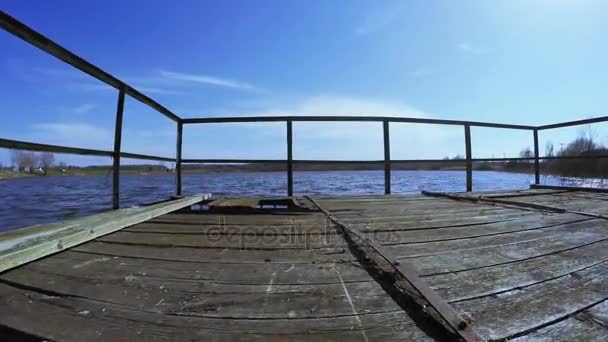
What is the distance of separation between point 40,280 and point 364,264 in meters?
1.22

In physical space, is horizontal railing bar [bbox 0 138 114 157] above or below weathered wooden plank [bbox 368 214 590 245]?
above

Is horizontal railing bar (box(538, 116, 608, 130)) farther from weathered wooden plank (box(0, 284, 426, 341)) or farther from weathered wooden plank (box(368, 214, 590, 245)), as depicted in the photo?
weathered wooden plank (box(0, 284, 426, 341))

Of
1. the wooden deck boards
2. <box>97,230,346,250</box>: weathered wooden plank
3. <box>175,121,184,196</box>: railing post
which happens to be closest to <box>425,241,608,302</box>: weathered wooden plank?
the wooden deck boards

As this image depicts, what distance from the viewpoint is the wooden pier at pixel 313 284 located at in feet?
2.73

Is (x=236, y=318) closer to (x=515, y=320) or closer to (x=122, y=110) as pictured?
(x=515, y=320)

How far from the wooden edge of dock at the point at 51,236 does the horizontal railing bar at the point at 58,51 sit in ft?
3.26

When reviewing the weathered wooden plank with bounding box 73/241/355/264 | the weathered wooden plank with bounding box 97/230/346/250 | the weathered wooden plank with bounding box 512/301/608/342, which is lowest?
the weathered wooden plank with bounding box 512/301/608/342

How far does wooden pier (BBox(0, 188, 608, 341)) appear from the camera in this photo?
83 cm

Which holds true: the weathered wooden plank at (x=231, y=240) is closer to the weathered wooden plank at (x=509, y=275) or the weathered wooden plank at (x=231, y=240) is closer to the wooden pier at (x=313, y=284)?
the wooden pier at (x=313, y=284)

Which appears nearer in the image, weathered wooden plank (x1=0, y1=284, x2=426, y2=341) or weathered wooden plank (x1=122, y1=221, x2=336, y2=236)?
weathered wooden plank (x1=0, y1=284, x2=426, y2=341)

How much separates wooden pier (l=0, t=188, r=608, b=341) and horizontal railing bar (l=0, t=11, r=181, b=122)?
1.01 m

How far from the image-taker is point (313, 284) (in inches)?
44.4

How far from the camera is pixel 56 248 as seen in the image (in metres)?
1.48

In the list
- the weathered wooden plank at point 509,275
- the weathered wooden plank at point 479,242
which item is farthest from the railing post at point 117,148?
the weathered wooden plank at point 509,275
